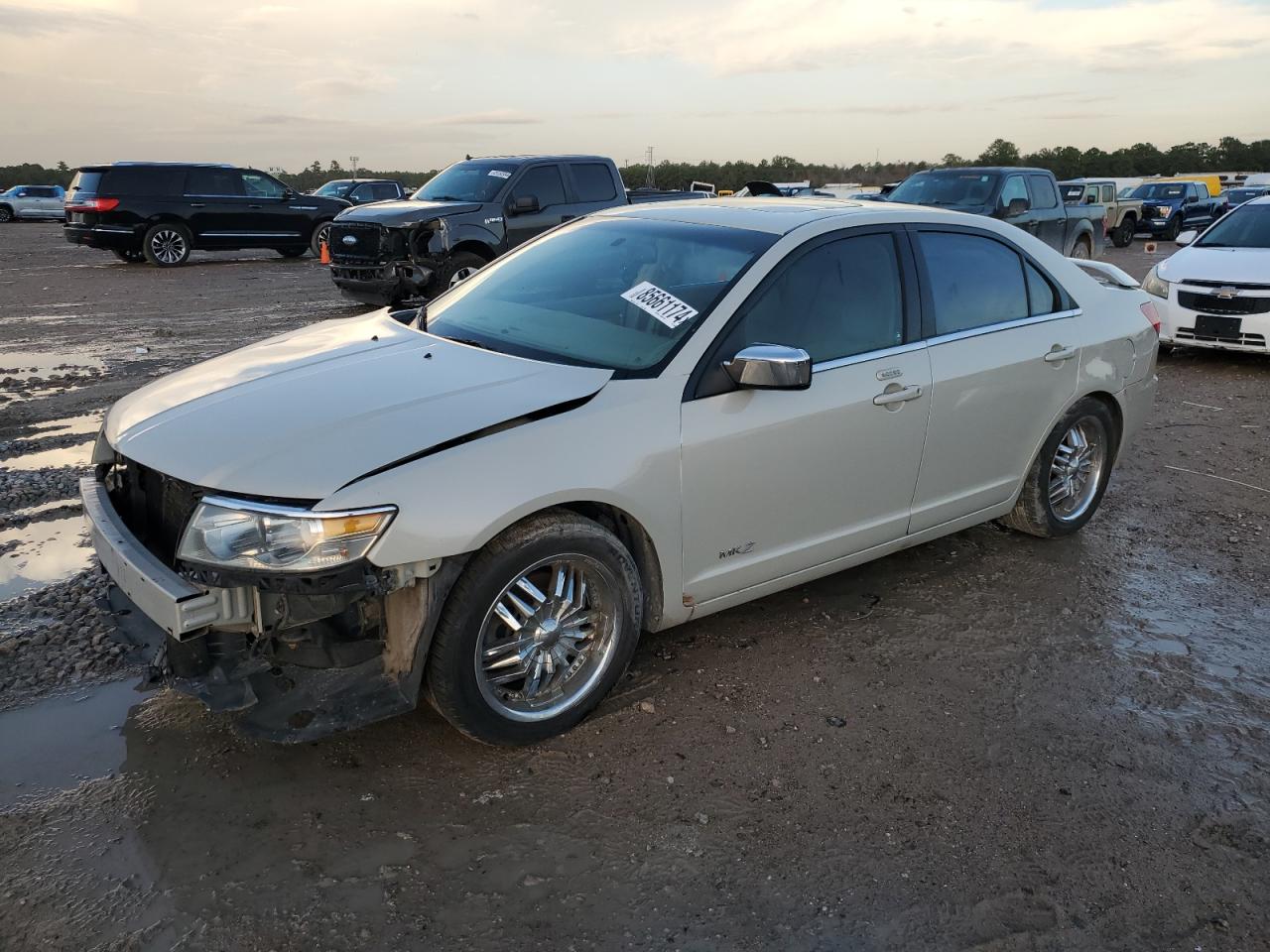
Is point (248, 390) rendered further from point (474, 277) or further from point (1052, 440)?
point (1052, 440)

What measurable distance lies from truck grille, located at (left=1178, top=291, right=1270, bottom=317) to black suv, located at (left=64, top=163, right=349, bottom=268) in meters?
13.6

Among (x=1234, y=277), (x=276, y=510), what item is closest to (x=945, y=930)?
(x=276, y=510)

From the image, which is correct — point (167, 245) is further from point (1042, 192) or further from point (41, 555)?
point (41, 555)

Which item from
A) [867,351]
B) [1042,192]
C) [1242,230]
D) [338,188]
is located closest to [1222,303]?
[1242,230]

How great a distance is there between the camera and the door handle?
398 centimetres

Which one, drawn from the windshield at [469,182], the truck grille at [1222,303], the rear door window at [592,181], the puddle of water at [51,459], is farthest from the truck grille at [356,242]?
the truck grille at [1222,303]

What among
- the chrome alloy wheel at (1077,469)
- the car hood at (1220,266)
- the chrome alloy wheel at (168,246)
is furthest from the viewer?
the chrome alloy wheel at (168,246)

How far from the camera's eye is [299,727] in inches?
114

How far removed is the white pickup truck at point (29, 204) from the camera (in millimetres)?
36406

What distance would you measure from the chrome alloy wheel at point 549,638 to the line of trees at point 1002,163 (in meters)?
56.4

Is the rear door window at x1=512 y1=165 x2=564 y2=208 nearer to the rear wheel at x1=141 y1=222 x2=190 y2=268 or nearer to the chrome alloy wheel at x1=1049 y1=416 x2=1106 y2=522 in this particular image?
the chrome alloy wheel at x1=1049 y1=416 x2=1106 y2=522

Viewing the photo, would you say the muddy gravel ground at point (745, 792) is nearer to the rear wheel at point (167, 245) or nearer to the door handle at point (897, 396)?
the door handle at point (897, 396)

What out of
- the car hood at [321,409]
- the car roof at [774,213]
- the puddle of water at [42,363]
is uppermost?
the car roof at [774,213]

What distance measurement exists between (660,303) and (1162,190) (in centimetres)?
2978
